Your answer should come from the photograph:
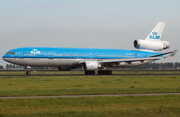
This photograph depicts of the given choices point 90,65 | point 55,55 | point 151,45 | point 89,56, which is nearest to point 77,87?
point 90,65

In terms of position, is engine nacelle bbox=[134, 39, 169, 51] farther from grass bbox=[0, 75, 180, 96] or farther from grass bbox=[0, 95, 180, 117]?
grass bbox=[0, 95, 180, 117]

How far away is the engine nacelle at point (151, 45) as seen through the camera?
5465 cm

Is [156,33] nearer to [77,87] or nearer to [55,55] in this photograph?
[55,55]

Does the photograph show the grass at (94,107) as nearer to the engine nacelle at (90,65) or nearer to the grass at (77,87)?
the grass at (77,87)

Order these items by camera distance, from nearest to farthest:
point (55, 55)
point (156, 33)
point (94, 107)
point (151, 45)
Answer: point (94, 107) → point (55, 55) → point (151, 45) → point (156, 33)

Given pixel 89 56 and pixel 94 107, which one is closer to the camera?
pixel 94 107

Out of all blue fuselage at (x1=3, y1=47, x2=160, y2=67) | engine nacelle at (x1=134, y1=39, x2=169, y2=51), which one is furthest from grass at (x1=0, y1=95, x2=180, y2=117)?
engine nacelle at (x1=134, y1=39, x2=169, y2=51)

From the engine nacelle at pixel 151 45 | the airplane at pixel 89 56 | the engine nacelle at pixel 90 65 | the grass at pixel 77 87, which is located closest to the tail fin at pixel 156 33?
the airplane at pixel 89 56

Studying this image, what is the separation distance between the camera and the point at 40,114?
1219 centimetres

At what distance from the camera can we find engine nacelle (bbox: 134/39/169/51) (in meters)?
54.7

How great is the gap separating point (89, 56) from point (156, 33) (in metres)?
18.3

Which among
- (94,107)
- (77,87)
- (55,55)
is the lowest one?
(94,107)

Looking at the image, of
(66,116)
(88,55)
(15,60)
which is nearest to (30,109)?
(66,116)

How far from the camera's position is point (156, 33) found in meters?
56.9
